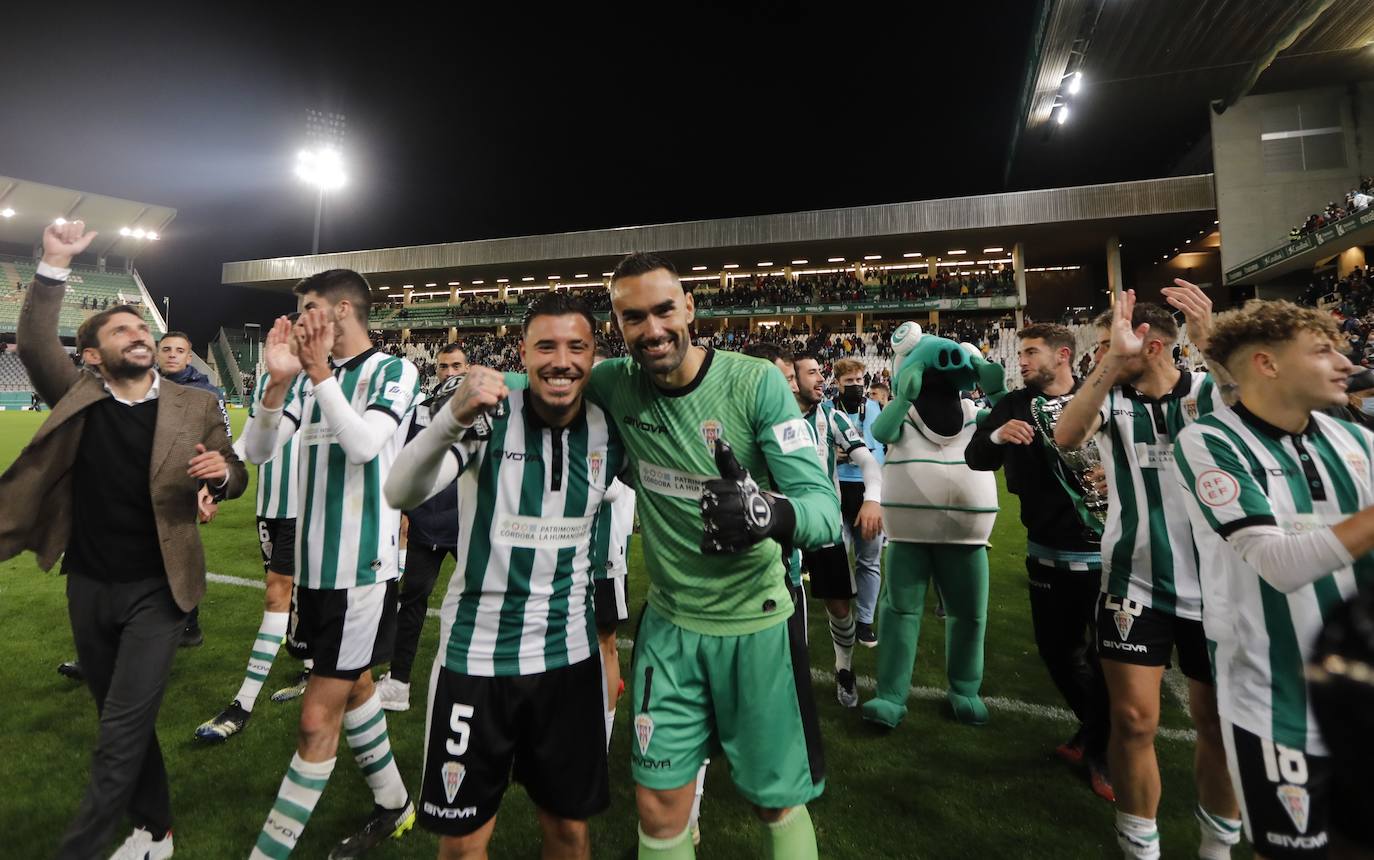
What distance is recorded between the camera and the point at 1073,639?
127 inches

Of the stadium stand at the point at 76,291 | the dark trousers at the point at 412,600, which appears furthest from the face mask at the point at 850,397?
the stadium stand at the point at 76,291

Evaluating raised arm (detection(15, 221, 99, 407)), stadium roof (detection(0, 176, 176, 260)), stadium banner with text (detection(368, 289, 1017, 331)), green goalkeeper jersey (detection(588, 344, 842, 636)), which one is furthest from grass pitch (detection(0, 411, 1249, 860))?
stadium roof (detection(0, 176, 176, 260))

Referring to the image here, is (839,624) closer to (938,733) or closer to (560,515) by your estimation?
(938,733)

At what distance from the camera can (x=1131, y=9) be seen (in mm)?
21203

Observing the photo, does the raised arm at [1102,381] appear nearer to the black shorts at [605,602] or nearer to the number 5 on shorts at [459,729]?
the black shorts at [605,602]

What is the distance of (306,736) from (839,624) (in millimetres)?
2930

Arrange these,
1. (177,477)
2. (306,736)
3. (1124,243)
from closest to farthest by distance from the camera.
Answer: (306,736) → (177,477) → (1124,243)

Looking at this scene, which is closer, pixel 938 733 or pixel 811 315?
pixel 938 733

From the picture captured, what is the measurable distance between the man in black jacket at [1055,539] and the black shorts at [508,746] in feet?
7.59

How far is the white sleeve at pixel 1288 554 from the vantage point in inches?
59.9

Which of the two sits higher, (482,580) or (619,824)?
(482,580)

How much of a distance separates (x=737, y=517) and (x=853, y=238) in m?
31.0

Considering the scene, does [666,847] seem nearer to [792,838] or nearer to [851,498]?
[792,838]


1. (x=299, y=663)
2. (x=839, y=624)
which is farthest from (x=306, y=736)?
(x=839, y=624)
